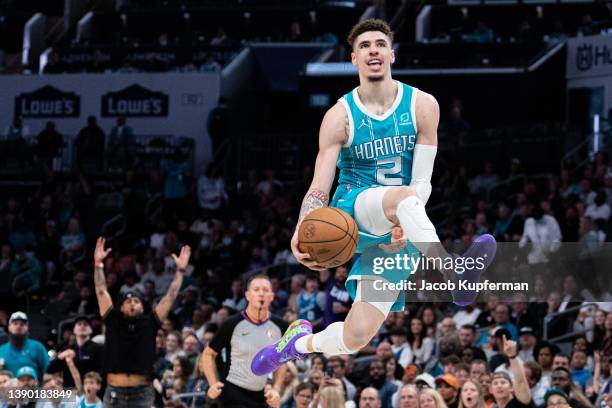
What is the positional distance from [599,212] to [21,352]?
8.42 meters

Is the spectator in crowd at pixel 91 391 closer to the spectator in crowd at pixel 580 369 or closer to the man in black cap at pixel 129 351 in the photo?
the man in black cap at pixel 129 351

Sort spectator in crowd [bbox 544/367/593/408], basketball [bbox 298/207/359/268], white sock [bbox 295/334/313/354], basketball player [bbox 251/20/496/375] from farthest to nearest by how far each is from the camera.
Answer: spectator in crowd [bbox 544/367/593/408] → white sock [bbox 295/334/313/354] → basketball player [bbox 251/20/496/375] → basketball [bbox 298/207/359/268]

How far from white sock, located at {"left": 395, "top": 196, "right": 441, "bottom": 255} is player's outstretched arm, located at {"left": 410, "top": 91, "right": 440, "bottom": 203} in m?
0.41

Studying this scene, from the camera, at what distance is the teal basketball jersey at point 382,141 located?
29.5ft

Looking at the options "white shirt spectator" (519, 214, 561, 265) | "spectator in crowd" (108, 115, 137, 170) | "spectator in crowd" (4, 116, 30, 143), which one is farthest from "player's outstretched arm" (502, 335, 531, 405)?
"spectator in crowd" (4, 116, 30, 143)

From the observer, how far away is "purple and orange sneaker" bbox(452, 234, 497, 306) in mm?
9008

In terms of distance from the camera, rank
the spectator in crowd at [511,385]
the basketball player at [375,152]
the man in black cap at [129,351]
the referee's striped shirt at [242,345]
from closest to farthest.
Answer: the basketball player at [375,152] → the spectator in crowd at [511,385] → the referee's striped shirt at [242,345] → the man in black cap at [129,351]

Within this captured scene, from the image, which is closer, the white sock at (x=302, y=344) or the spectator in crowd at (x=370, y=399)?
the white sock at (x=302, y=344)

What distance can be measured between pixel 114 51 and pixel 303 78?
573 cm

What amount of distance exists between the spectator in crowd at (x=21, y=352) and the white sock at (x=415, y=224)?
318 inches

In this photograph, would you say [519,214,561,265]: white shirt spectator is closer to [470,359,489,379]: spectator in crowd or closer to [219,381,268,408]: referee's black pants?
[470,359,489,379]: spectator in crowd

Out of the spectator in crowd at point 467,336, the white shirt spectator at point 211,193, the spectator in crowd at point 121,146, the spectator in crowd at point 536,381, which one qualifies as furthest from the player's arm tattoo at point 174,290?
the spectator in crowd at point 121,146

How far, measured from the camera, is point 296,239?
8.47m

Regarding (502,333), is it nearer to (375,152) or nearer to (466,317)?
(466,317)
